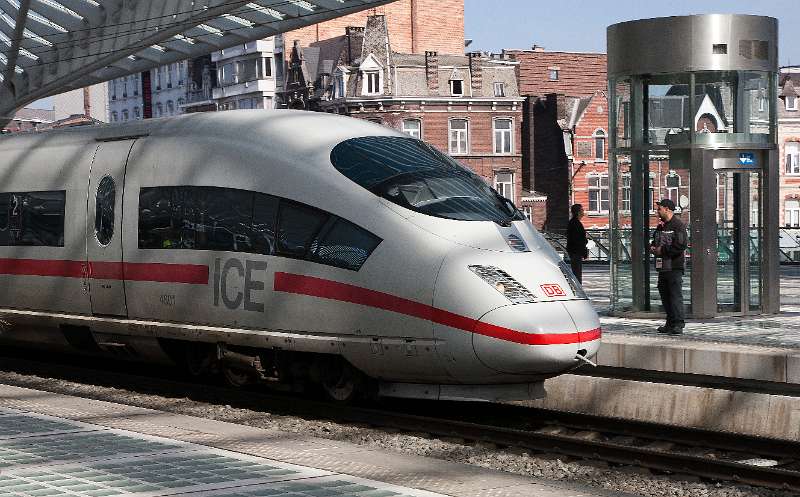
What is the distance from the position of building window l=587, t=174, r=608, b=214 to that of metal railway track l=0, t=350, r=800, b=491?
61079 millimetres

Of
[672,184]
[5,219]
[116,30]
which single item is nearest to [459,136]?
[116,30]

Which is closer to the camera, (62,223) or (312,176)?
(312,176)

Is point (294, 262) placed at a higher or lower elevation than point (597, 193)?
lower

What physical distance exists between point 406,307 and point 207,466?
3416 millimetres

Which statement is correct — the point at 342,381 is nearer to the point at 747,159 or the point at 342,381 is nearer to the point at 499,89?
the point at 747,159

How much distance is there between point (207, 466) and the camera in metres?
7.82

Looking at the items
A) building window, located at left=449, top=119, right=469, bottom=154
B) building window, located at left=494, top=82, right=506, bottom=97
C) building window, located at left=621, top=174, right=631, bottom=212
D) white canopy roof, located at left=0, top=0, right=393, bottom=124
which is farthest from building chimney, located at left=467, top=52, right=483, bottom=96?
building window, located at left=621, top=174, right=631, bottom=212

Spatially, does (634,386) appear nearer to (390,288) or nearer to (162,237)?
(390,288)

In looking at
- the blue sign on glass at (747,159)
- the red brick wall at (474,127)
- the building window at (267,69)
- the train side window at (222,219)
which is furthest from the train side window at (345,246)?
the building window at (267,69)

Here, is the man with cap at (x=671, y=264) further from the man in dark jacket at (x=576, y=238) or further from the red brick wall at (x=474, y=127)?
the red brick wall at (x=474, y=127)

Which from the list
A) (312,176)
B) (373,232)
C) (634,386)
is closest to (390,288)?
(373,232)

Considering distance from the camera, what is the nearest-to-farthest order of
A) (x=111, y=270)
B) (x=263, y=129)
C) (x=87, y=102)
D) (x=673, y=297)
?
(x=263, y=129) → (x=111, y=270) → (x=673, y=297) → (x=87, y=102)

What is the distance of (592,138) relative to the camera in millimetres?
74188

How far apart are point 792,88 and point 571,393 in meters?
63.0
